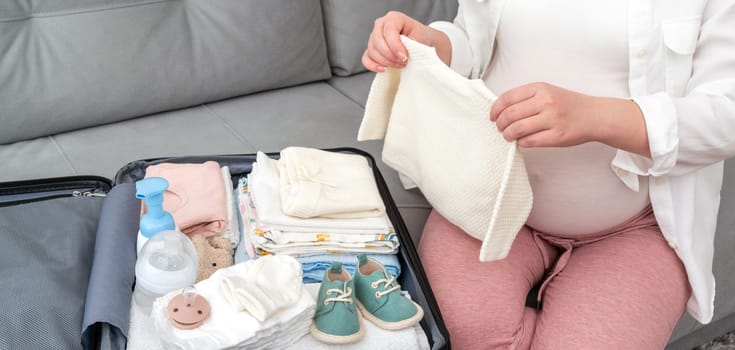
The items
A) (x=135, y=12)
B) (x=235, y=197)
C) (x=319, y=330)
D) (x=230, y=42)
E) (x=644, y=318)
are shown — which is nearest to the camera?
(x=319, y=330)

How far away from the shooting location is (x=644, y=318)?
3.01 feet

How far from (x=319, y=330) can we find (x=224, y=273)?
0.13 meters

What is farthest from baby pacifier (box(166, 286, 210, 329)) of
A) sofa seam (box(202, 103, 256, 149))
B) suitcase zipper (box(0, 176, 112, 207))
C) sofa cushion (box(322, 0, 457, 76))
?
sofa cushion (box(322, 0, 457, 76))

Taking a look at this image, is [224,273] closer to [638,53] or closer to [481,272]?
[481,272]

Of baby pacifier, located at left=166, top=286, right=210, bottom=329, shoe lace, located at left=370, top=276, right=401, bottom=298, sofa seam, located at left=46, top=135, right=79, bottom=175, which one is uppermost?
baby pacifier, located at left=166, top=286, right=210, bottom=329

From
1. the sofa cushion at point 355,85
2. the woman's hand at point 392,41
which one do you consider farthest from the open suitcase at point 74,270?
the sofa cushion at point 355,85

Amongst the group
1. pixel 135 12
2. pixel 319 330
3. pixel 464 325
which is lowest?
pixel 464 325

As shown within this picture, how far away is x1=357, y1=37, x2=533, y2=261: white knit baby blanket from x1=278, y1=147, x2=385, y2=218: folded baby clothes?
8 cm

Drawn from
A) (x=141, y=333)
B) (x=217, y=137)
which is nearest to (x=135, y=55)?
(x=217, y=137)

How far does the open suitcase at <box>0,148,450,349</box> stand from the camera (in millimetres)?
758

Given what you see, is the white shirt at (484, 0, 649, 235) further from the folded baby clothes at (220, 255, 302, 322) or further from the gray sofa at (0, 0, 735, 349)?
the folded baby clothes at (220, 255, 302, 322)

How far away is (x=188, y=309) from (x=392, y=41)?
464 mm

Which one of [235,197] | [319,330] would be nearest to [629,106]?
[319,330]

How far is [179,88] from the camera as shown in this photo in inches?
55.5
